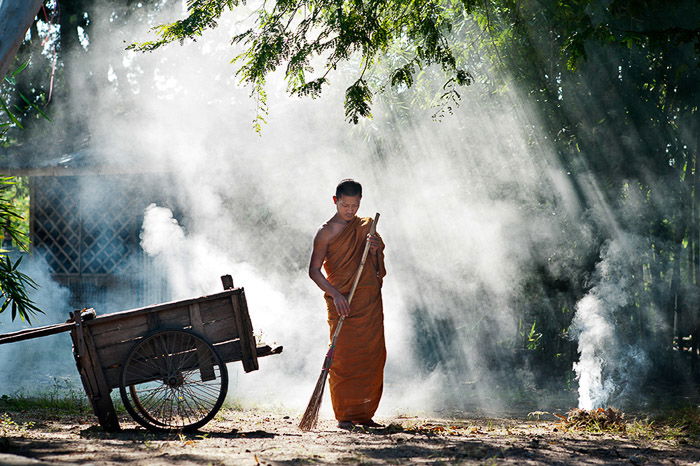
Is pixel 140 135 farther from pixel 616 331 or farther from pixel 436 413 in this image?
pixel 616 331

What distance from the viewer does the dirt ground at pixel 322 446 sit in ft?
11.5

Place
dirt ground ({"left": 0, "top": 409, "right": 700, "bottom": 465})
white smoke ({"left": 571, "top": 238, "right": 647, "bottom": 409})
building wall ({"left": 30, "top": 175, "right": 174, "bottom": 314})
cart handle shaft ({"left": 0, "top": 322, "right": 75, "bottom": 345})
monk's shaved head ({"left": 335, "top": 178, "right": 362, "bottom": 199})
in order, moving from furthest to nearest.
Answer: building wall ({"left": 30, "top": 175, "right": 174, "bottom": 314}) < white smoke ({"left": 571, "top": 238, "right": 647, "bottom": 409}) < monk's shaved head ({"left": 335, "top": 178, "right": 362, "bottom": 199}) < cart handle shaft ({"left": 0, "top": 322, "right": 75, "bottom": 345}) < dirt ground ({"left": 0, "top": 409, "right": 700, "bottom": 465})

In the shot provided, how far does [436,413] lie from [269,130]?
5.86 m

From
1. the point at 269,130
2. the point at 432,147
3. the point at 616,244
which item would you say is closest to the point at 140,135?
the point at 269,130

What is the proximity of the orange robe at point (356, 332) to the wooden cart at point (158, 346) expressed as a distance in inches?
31.8

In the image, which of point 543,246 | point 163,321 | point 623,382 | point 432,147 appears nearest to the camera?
point 163,321

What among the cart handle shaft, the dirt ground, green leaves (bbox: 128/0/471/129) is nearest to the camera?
the dirt ground

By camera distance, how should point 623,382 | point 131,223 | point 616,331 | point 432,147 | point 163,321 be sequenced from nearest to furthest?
point 163,321 < point 623,382 < point 616,331 < point 432,147 < point 131,223

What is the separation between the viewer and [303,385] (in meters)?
8.25

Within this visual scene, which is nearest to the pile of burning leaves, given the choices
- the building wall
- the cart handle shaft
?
the cart handle shaft

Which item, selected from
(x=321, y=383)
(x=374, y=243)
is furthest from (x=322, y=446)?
(x=374, y=243)

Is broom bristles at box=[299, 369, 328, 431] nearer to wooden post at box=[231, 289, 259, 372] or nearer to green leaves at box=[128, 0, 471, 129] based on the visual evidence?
wooden post at box=[231, 289, 259, 372]

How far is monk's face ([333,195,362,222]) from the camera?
5188mm

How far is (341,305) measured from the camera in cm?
507
